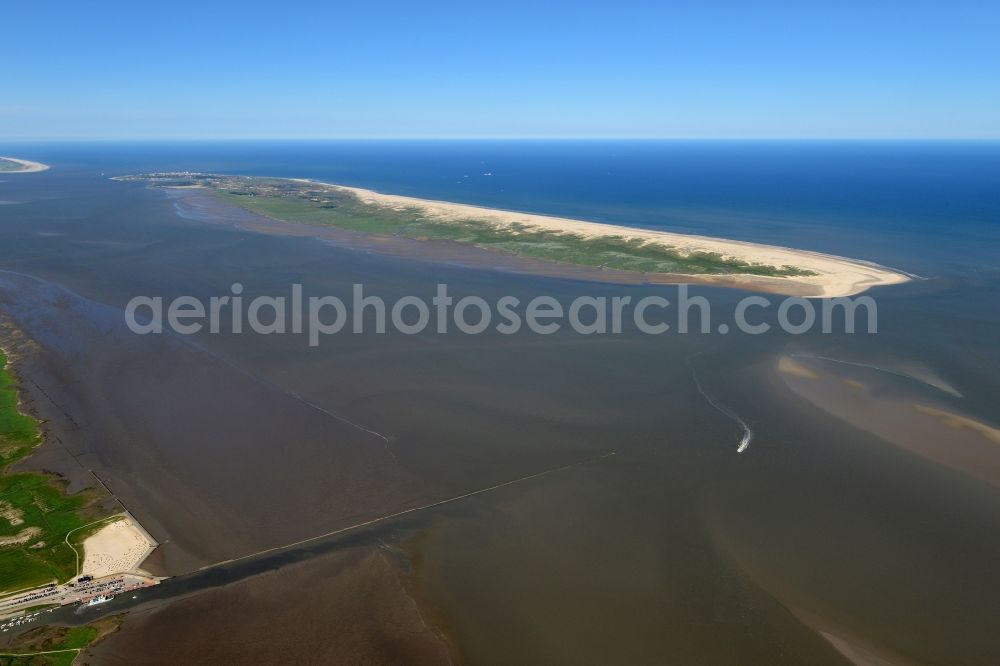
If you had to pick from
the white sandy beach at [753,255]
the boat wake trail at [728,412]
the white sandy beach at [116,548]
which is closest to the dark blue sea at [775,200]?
the white sandy beach at [753,255]

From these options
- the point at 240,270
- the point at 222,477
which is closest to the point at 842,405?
the point at 222,477

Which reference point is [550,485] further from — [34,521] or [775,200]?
[775,200]

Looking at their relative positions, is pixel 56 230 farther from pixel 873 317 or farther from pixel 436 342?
pixel 873 317

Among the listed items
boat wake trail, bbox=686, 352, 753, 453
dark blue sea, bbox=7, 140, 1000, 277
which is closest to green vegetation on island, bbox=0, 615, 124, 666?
boat wake trail, bbox=686, 352, 753, 453

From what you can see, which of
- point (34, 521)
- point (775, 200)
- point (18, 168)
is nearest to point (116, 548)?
point (34, 521)

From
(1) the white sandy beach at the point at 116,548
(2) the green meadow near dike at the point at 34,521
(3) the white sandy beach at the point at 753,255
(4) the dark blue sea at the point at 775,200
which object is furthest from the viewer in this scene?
(4) the dark blue sea at the point at 775,200

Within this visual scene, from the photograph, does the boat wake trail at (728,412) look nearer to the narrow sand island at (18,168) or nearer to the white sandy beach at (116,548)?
the white sandy beach at (116,548)
